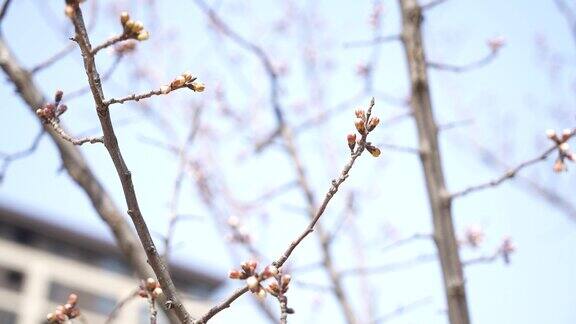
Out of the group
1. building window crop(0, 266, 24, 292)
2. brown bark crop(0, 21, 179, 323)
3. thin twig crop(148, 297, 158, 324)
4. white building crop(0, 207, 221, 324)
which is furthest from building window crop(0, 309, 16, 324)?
thin twig crop(148, 297, 158, 324)

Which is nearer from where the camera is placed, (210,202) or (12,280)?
(210,202)

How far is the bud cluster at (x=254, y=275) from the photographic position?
5.31 feet

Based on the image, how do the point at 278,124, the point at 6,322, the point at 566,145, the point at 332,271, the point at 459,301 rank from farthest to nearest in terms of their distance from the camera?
1. the point at 6,322
2. the point at 278,124
3. the point at 332,271
4. the point at 459,301
5. the point at 566,145

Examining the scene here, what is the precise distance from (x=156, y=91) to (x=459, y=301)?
185cm

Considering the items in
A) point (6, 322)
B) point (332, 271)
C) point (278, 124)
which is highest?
point (6, 322)

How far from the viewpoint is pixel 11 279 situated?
42625 millimetres

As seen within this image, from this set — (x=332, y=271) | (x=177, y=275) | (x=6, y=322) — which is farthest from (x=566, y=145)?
(x=177, y=275)

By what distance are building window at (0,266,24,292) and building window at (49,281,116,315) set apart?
7.58 ft

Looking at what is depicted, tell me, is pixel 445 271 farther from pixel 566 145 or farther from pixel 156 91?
pixel 156 91

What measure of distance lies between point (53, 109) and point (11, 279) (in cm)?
4589

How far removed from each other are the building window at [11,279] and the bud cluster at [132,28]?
45.5 meters

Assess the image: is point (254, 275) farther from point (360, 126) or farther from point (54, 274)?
point (54, 274)

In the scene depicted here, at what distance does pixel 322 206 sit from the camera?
1620mm

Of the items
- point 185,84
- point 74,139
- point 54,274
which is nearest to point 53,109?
point 74,139
